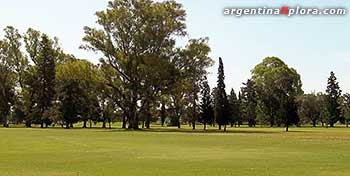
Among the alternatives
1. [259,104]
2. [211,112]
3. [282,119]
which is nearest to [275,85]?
[259,104]

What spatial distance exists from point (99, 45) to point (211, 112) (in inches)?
1506

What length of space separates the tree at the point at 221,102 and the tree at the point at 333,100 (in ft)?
159

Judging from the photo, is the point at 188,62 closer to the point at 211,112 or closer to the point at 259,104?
the point at 211,112

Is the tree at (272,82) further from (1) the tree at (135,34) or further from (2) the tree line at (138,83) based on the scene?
(1) the tree at (135,34)

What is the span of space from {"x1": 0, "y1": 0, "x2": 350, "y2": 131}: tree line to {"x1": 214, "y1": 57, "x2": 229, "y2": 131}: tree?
0.19 metres

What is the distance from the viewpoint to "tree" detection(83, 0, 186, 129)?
285 feet

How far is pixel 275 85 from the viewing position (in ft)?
409

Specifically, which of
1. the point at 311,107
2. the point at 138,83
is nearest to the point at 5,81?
the point at 138,83

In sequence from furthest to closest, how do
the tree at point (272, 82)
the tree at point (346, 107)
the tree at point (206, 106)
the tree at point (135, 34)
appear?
the tree at point (346, 107)
the tree at point (272, 82)
the tree at point (206, 106)
the tree at point (135, 34)

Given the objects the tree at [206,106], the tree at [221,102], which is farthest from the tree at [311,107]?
the tree at [221,102]

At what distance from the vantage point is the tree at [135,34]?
8688cm

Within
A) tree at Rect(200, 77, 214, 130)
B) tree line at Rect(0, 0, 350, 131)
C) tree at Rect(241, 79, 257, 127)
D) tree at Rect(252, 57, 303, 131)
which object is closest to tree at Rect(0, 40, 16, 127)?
tree line at Rect(0, 0, 350, 131)

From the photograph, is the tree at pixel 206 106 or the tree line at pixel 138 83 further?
the tree at pixel 206 106

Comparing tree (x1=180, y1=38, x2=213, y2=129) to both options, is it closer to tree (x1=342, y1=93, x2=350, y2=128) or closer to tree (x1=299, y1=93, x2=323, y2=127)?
tree (x1=342, y1=93, x2=350, y2=128)
